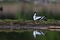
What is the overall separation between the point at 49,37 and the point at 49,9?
1588 cm

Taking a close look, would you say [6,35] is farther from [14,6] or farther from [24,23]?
[14,6]

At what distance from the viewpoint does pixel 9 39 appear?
67.7 ft

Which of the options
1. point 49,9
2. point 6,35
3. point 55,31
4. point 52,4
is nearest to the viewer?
point 6,35

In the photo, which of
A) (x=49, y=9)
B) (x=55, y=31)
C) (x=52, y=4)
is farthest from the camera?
(x=52, y=4)

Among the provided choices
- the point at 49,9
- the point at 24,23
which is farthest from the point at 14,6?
the point at 24,23

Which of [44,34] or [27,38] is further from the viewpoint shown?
[44,34]

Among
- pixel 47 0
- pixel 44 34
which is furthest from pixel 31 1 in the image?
pixel 44 34

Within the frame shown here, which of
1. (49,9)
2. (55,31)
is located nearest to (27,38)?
(55,31)

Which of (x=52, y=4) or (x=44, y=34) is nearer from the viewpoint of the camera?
(x=44, y=34)

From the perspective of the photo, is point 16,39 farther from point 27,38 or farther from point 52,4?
point 52,4

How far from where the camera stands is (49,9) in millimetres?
37594

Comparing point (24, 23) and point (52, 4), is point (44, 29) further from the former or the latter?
point (52, 4)

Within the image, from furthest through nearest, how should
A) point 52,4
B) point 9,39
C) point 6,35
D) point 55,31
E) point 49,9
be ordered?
point 52,4, point 49,9, point 55,31, point 6,35, point 9,39

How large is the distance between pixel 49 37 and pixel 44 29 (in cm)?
259
